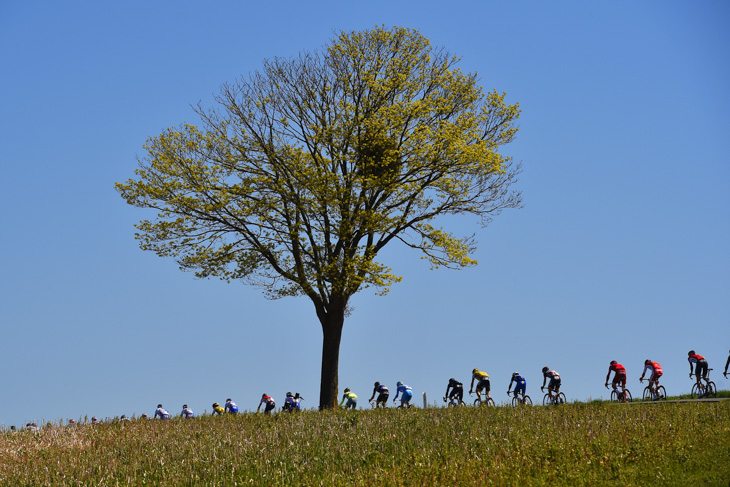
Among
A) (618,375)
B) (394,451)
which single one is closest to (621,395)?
(618,375)

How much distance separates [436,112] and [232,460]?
18.1 metres

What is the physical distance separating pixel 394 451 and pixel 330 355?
40.7 feet

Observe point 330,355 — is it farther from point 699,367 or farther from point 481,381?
point 699,367

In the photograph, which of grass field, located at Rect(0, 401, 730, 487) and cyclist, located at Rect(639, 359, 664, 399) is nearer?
grass field, located at Rect(0, 401, 730, 487)

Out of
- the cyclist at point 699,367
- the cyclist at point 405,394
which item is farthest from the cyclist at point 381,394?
the cyclist at point 699,367

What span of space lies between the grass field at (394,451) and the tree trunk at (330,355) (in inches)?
273

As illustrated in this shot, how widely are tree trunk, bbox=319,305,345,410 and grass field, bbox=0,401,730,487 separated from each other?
694 cm

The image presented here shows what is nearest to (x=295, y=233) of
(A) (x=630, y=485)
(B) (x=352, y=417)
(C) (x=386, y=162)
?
(C) (x=386, y=162)

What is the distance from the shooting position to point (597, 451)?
42.5 ft

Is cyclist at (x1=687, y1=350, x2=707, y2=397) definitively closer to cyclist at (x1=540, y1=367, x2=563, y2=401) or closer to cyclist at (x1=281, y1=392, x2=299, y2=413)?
cyclist at (x1=540, y1=367, x2=563, y2=401)

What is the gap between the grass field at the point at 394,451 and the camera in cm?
1131

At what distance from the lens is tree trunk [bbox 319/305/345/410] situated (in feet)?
82.5

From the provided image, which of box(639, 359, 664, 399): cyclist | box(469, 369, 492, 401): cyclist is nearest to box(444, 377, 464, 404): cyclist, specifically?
box(469, 369, 492, 401): cyclist

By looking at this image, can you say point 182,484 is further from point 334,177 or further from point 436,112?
point 436,112
